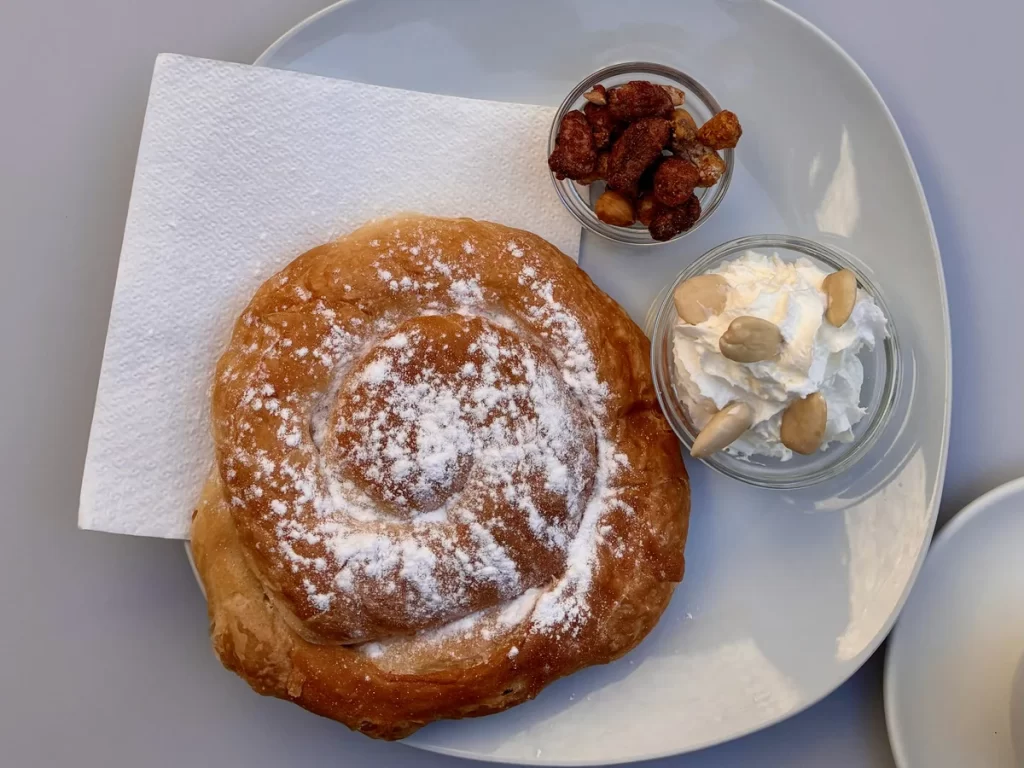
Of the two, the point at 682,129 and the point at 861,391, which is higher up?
the point at 682,129

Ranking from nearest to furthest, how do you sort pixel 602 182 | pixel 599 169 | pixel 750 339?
pixel 750 339 → pixel 599 169 → pixel 602 182

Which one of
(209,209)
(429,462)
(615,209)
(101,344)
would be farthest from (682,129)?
(101,344)

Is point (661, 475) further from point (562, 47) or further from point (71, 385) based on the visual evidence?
point (71, 385)

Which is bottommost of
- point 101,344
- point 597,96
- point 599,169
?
point 101,344

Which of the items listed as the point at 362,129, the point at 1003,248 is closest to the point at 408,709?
the point at 362,129

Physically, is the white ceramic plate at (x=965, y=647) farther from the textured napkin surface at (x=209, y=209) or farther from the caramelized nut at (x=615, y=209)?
the textured napkin surface at (x=209, y=209)

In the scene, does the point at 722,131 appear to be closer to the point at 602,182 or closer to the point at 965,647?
the point at 602,182

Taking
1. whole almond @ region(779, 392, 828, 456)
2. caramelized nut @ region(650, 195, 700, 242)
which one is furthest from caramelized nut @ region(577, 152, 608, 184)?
whole almond @ region(779, 392, 828, 456)
